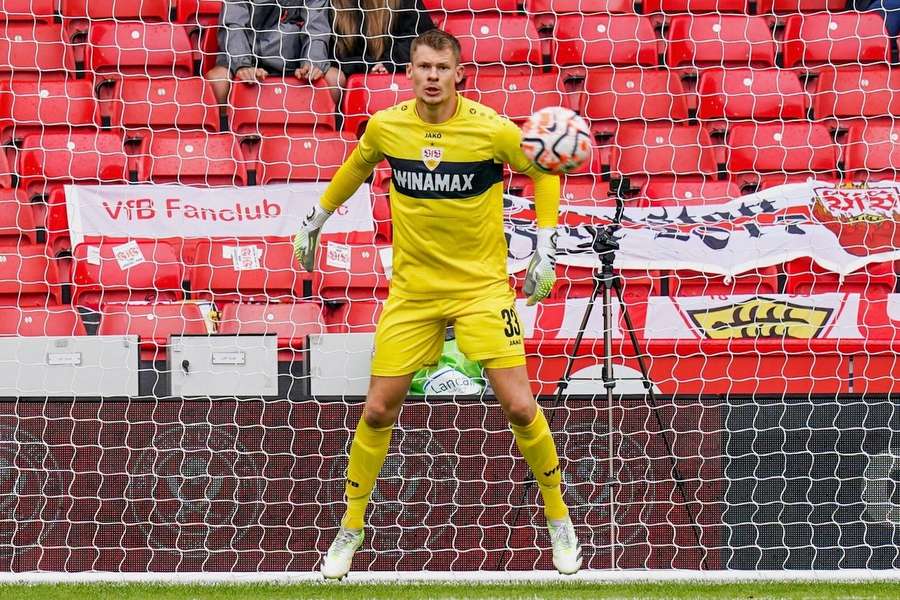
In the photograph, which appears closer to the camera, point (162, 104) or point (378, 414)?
point (378, 414)

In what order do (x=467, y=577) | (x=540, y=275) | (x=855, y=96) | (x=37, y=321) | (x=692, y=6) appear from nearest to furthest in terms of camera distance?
1. (x=540, y=275)
2. (x=467, y=577)
3. (x=37, y=321)
4. (x=855, y=96)
5. (x=692, y=6)

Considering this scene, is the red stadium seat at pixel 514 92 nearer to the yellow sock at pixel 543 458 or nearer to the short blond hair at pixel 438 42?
the short blond hair at pixel 438 42

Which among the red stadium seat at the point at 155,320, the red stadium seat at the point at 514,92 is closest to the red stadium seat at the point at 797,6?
the red stadium seat at the point at 514,92

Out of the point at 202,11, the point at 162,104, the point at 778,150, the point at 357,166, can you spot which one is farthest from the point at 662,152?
the point at 357,166

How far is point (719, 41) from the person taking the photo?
27.2ft

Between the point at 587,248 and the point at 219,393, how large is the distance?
281 centimetres

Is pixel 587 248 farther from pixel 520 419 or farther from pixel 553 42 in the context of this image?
pixel 520 419

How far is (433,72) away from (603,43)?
4.48m

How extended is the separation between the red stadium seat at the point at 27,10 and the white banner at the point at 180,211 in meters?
1.73

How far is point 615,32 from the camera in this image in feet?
27.9

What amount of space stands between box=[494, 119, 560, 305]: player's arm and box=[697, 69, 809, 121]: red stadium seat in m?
3.84

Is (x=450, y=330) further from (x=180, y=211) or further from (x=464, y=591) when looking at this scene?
(x=180, y=211)

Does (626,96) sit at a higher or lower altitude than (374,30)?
lower

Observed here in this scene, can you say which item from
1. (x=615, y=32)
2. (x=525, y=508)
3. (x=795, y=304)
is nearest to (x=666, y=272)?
(x=795, y=304)
